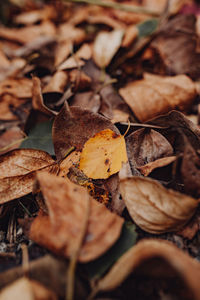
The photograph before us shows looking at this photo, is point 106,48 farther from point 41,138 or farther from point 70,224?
point 70,224

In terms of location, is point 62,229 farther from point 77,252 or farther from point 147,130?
point 147,130

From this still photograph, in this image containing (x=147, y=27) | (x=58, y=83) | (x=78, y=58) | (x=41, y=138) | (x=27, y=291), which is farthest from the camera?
(x=147, y=27)

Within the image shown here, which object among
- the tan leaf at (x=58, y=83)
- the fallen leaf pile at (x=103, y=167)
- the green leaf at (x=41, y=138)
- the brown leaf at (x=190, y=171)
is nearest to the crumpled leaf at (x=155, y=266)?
the fallen leaf pile at (x=103, y=167)

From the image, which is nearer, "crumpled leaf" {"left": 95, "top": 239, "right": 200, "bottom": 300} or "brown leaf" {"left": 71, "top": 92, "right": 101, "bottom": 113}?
"crumpled leaf" {"left": 95, "top": 239, "right": 200, "bottom": 300}

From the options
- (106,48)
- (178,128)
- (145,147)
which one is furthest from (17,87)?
(178,128)

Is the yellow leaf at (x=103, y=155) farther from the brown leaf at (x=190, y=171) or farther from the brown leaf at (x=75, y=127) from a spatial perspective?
the brown leaf at (x=190, y=171)

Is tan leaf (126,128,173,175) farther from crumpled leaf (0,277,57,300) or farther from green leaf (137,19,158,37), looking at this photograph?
green leaf (137,19,158,37)

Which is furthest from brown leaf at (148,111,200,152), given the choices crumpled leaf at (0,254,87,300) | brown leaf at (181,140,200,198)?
crumpled leaf at (0,254,87,300)
